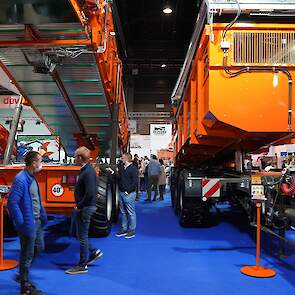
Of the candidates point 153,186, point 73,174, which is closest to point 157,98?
point 153,186

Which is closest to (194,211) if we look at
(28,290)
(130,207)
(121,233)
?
(130,207)

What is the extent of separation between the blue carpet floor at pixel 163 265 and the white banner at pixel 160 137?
1419cm

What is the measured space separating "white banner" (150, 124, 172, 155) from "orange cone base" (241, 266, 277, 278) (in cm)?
1715

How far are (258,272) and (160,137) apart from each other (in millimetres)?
18042

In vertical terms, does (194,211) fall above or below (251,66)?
below

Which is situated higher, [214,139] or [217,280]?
[214,139]

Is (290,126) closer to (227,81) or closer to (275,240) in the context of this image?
(227,81)

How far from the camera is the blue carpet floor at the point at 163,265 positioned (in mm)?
4879

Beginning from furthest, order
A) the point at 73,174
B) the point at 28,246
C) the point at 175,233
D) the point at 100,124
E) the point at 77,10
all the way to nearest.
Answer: the point at 100,124
the point at 175,233
the point at 73,174
the point at 77,10
the point at 28,246

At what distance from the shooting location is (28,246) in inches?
177

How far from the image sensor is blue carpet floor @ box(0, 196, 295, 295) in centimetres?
488

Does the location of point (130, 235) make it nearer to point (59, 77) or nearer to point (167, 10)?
point (59, 77)

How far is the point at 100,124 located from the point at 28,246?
4.87 meters

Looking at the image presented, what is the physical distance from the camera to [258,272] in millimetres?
5453
